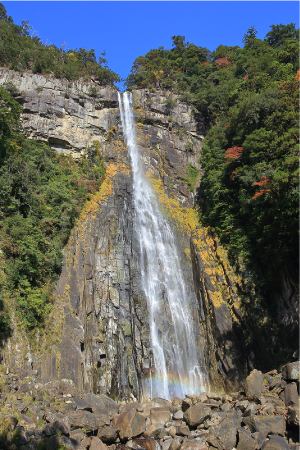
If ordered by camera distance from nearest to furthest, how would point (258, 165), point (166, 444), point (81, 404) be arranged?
point (166, 444), point (81, 404), point (258, 165)

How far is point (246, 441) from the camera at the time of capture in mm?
8438

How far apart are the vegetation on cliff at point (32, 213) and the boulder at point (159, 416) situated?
612cm

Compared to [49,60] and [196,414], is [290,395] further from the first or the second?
[49,60]

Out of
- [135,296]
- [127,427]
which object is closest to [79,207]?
[135,296]

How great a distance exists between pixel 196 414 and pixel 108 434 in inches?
118

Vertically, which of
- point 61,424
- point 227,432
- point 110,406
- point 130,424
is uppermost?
point 61,424

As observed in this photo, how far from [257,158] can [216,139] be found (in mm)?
7563

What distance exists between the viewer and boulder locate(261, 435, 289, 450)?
25.7 feet

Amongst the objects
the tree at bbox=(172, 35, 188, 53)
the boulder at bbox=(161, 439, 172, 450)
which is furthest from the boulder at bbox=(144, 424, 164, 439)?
the tree at bbox=(172, 35, 188, 53)

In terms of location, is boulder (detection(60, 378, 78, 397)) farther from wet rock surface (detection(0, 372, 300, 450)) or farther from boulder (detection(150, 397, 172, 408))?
boulder (detection(150, 397, 172, 408))

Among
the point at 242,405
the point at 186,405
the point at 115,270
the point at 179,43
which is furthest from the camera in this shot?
the point at 179,43

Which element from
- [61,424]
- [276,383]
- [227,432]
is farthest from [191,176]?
[61,424]

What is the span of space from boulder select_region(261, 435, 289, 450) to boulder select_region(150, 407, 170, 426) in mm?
3880

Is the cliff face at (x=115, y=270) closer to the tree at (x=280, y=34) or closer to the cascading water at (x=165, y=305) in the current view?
the cascading water at (x=165, y=305)
